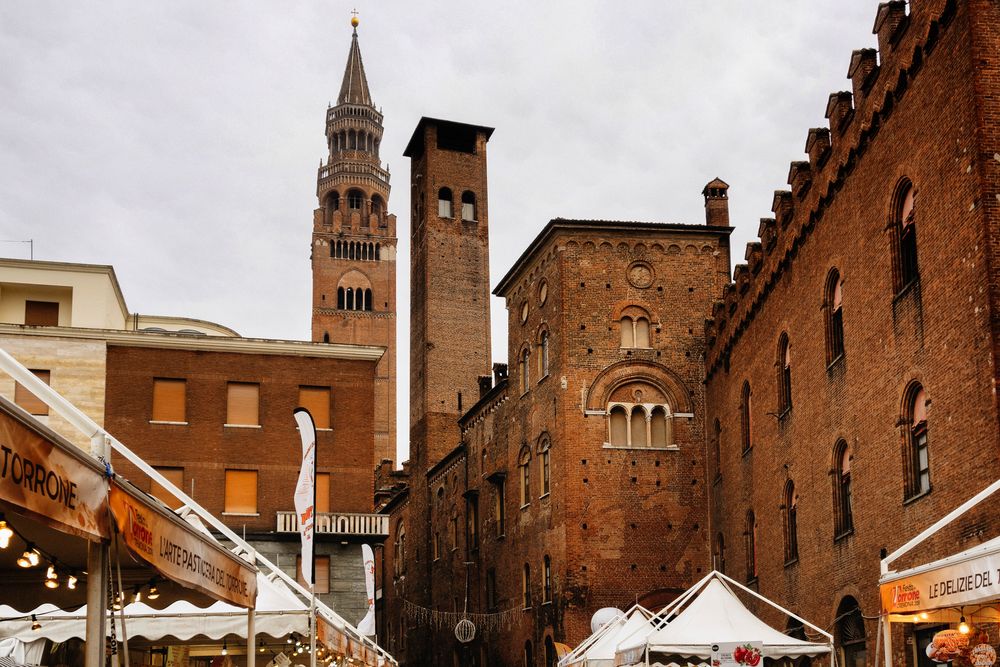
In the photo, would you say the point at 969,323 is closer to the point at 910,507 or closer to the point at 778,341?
the point at 910,507

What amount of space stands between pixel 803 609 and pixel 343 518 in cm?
1410

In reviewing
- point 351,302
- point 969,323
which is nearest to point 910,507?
point 969,323

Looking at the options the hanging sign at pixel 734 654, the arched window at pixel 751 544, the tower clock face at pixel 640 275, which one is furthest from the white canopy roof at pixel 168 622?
the tower clock face at pixel 640 275

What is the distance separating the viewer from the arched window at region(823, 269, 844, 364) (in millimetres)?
23141

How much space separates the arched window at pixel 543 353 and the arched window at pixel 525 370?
3.79 ft

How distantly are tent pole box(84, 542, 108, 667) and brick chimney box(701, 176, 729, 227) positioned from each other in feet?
99.8

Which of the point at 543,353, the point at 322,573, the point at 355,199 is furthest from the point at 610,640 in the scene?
the point at 355,199

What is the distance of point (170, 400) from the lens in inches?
1361

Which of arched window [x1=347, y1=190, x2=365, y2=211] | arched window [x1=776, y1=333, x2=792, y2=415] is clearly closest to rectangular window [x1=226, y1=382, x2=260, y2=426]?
arched window [x1=776, y1=333, x2=792, y2=415]

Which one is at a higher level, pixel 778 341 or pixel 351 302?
pixel 351 302

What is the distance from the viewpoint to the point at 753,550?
29219 millimetres

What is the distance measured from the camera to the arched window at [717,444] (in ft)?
106

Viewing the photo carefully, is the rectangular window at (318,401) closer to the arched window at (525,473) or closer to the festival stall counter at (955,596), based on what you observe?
the arched window at (525,473)

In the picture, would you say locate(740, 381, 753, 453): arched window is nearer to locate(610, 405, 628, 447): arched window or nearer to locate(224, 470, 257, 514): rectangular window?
locate(610, 405, 628, 447): arched window
